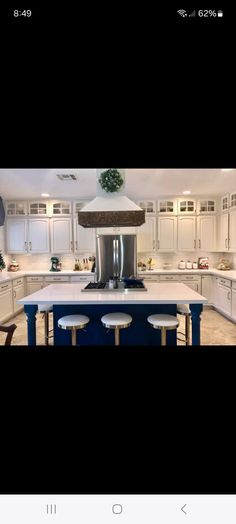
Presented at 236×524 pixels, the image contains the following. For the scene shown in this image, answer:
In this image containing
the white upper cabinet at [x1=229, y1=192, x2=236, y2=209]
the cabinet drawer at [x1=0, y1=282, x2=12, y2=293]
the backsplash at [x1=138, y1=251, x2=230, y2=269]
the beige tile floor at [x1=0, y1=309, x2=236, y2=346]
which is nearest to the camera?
the beige tile floor at [x1=0, y1=309, x2=236, y2=346]

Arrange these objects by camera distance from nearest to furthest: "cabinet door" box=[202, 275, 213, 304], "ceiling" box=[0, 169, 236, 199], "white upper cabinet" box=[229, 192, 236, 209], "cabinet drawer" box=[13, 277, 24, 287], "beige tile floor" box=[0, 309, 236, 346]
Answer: "beige tile floor" box=[0, 309, 236, 346]
"ceiling" box=[0, 169, 236, 199]
"white upper cabinet" box=[229, 192, 236, 209]
"cabinet drawer" box=[13, 277, 24, 287]
"cabinet door" box=[202, 275, 213, 304]

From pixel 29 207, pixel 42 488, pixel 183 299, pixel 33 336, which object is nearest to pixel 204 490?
pixel 42 488

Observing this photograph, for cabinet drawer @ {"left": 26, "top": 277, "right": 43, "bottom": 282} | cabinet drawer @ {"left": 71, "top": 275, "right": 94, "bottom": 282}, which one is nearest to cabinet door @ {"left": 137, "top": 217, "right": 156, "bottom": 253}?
cabinet drawer @ {"left": 71, "top": 275, "right": 94, "bottom": 282}

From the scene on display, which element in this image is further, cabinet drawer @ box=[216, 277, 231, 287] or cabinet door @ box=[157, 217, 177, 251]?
cabinet door @ box=[157, 217, 177, 251]

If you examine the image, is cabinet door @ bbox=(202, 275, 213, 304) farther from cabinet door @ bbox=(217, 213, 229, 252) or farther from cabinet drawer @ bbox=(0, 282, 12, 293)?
cabinet drawer @ bbox=(0, 282, 12, 293)

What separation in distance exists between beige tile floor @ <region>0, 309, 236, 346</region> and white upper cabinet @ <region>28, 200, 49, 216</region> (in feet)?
6.38

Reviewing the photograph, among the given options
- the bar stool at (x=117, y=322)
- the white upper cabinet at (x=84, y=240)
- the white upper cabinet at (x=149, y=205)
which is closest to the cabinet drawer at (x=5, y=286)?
the white upper cabinet at (x=84, y=240)

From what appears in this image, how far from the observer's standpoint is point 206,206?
4594mm

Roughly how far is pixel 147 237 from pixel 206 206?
4.14 ft

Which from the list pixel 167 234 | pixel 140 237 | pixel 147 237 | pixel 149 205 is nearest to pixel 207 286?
pixel 167 234

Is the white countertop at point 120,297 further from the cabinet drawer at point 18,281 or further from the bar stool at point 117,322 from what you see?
the cabinet drawer at point 18,281

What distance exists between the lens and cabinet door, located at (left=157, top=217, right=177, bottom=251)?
4.62 m

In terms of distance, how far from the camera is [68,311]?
92.5 inches

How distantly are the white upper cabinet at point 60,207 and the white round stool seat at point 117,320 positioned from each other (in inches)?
119
